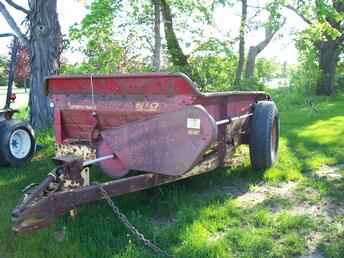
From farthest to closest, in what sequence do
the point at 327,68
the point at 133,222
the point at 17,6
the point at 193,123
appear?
the point at 327,68
the point at 17,6
the point at 133,222
the point at 193,123

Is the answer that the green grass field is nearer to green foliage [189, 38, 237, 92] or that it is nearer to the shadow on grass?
the shadow on grass

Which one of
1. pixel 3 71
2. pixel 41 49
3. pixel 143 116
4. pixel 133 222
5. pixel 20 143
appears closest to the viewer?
pixel 133 222

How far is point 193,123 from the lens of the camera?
356cm

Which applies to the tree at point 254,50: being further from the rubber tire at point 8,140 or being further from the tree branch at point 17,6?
the rubber tire at point 8,140

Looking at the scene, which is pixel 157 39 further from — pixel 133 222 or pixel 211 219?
pixel 133 222

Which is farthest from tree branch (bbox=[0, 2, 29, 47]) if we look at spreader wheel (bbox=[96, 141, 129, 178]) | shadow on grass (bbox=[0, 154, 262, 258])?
spreader wheel (bbox=[96, 141, 129, 178])

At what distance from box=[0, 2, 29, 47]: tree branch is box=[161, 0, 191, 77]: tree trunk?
4.69 m

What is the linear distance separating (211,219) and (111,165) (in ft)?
3.28

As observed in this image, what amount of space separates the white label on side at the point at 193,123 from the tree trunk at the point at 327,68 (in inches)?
657

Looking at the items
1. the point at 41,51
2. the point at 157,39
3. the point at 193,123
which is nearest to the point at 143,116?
the point at 193,123

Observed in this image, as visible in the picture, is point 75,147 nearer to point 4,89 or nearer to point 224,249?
point 224,249

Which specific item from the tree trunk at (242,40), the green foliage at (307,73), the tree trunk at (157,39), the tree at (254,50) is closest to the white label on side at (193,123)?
the tree trunk at (157,39)

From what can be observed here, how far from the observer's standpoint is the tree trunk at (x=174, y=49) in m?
12.3

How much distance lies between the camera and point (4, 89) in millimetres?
6980
